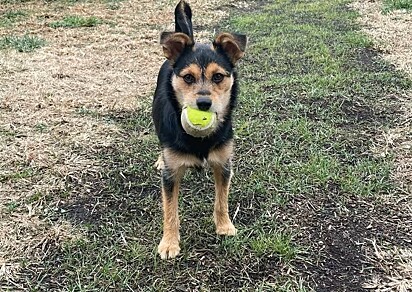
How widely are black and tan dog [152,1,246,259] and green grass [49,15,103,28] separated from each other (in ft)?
23.5

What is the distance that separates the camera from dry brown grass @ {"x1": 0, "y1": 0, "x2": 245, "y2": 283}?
3.85 metres

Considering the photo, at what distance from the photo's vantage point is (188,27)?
424cm

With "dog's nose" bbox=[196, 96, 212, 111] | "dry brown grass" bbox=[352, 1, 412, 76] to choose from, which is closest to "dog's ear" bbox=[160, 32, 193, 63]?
"dog's nose" bbox=[196, 96, 212, 111]

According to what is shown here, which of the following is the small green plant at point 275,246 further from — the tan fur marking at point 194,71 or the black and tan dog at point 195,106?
the tan fur marking at point 194,71

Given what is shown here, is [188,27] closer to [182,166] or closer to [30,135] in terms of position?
[182,166]

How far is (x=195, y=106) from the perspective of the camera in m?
3.24

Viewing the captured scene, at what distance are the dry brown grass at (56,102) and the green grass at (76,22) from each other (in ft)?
0.72

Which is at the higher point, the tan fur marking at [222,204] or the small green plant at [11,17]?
the tan fur marking at [222,204]

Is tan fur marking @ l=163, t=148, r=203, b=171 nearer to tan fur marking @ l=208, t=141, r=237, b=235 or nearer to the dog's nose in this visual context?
tan fur marking @ l=208, t=141, r=237, b=235

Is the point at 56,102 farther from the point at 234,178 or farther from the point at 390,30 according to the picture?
the point at 390,30

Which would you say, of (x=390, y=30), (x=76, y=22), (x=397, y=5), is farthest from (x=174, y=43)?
(x=397, y=5)

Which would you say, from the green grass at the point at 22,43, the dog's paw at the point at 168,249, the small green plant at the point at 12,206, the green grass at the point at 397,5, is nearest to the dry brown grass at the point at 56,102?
the small green plant at the point at 12,206

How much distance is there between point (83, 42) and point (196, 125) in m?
6.34

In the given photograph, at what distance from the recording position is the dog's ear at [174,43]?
11.2ft
